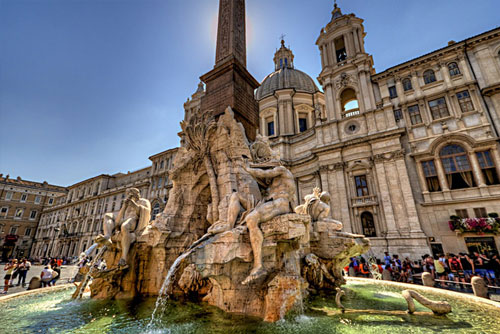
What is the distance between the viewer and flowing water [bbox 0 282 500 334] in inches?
146

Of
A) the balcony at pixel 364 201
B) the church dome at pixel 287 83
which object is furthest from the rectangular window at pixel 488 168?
the church dome at pixel 287 83

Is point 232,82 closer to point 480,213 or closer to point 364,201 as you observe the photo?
point 364,201

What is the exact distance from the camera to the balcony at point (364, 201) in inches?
712

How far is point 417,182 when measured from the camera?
17375mm

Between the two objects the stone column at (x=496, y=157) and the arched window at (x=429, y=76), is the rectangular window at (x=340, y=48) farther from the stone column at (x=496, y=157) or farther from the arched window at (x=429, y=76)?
the stone column at (x=496, y=157)

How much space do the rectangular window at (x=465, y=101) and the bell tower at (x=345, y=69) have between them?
584 cm

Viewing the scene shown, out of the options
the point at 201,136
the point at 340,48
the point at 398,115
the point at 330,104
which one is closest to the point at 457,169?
the point at 398,115

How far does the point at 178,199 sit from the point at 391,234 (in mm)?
16104

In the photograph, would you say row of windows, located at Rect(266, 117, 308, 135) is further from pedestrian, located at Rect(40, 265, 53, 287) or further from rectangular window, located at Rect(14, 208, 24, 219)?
rectangular window, located at Rect(14, 208, 24, 219)

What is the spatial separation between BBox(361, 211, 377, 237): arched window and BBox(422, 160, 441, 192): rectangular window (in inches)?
185

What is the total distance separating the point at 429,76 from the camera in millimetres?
19406

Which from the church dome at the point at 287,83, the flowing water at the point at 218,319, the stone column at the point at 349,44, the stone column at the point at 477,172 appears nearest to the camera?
the flowing water at the point at 218,319

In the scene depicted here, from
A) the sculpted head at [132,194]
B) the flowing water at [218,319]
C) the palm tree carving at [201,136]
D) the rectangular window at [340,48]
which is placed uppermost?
the rectangular window at [340,48]

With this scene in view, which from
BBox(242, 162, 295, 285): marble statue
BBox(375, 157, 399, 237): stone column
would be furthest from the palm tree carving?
BBox(375, 157, 399, 237): stone column
